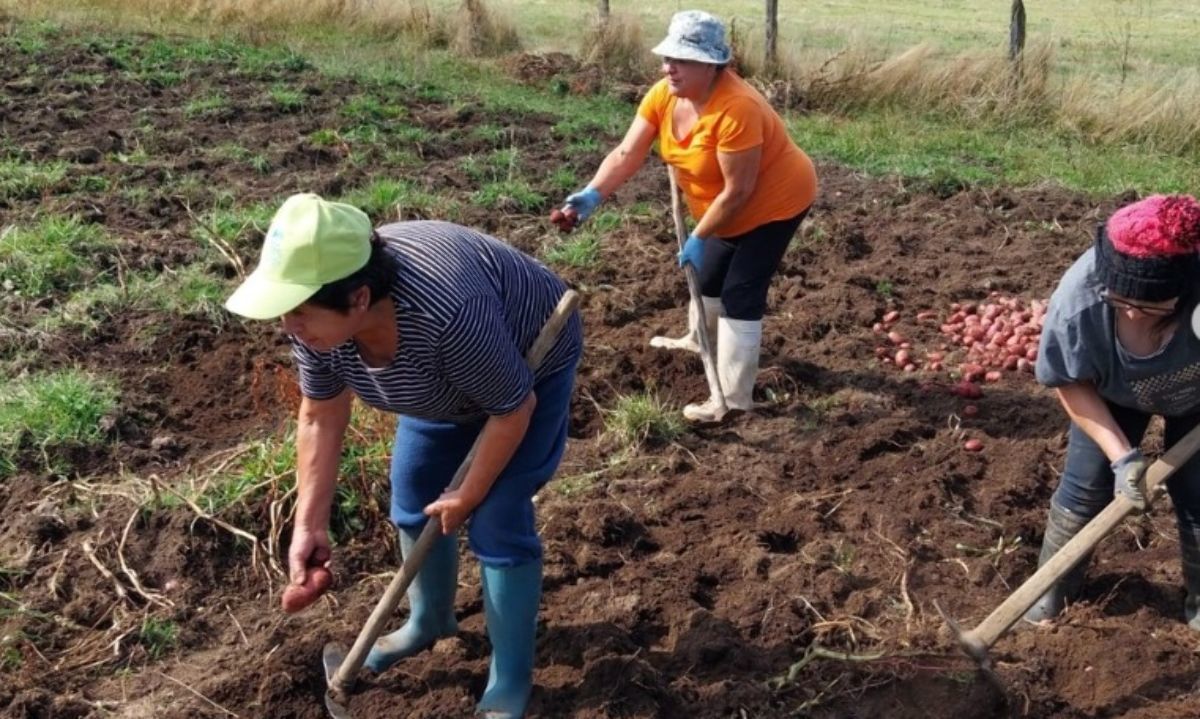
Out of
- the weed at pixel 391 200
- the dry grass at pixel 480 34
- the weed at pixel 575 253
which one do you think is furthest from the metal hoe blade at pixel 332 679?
the dry grass at pixel 480 34

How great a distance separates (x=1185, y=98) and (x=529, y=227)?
6.17 metres

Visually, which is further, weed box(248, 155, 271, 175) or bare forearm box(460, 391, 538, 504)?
weed box(248, 155, 271, 175)

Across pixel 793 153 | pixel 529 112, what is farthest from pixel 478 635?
pixel 529 112

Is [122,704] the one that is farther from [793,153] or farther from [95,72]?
[95,72]

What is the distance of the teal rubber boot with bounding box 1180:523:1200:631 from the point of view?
11.9 feet

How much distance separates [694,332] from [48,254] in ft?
10.9

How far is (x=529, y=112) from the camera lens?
10.9m

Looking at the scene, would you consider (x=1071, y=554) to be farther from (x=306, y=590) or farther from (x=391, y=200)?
(x=391, y=200)

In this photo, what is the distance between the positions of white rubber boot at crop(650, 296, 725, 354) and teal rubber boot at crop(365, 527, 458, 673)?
2.09 m

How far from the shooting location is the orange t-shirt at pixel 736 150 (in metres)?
4.70

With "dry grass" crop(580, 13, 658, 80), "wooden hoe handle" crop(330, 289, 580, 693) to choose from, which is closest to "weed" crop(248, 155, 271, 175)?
"dry grass" crop(580, 13, 658, 80)

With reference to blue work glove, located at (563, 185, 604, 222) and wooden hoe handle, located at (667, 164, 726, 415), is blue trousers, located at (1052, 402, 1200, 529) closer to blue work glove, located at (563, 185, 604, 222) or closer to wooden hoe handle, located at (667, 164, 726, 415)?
wooden hoe handle, located at (667, 164, 726, 415)

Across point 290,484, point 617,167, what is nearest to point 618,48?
point 617,167

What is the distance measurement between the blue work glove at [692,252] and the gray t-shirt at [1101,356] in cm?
200
